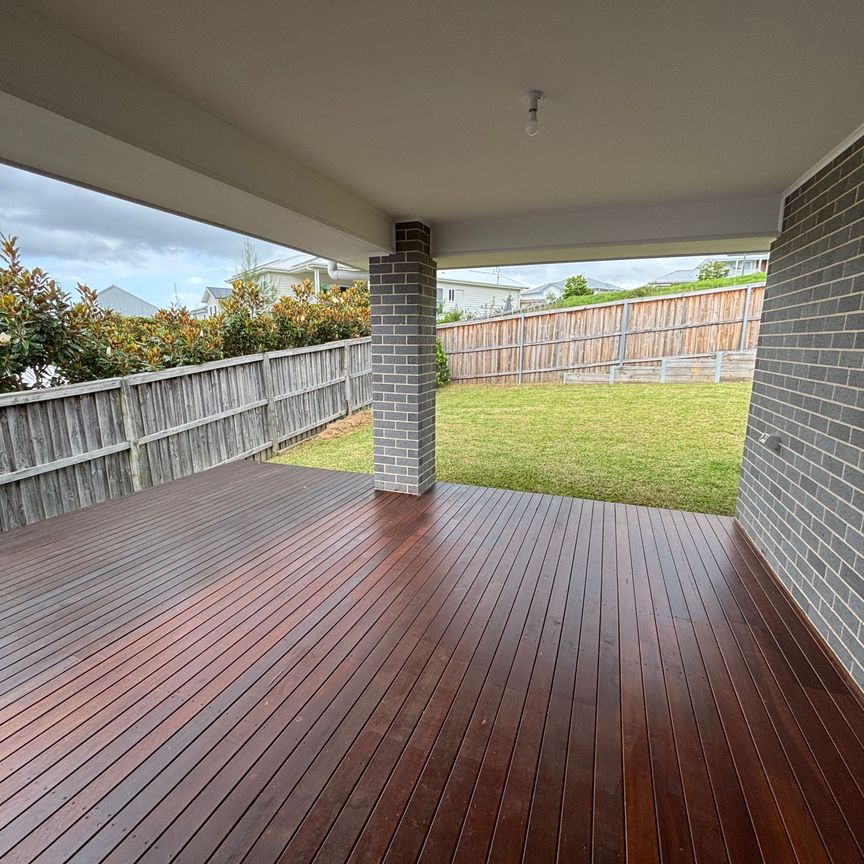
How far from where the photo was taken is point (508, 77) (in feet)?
5.70

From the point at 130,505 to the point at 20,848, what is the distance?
3.20 meters

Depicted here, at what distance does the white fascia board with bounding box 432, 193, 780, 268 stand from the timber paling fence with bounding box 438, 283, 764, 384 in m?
5.31

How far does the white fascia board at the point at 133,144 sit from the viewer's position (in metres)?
1.48

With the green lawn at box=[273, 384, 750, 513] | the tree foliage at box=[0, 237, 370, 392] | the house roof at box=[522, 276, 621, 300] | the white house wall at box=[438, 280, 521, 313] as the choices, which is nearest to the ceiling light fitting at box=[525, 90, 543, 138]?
the green lawn at box=[273, 384, 750, 513]

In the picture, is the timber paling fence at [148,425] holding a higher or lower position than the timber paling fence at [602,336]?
lower

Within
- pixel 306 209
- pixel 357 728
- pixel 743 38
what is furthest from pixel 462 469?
pixel 743 38

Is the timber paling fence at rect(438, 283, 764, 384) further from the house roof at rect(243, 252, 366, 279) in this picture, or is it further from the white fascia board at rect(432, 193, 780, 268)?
the white fascia board at rect(432, 193, 780, 268)

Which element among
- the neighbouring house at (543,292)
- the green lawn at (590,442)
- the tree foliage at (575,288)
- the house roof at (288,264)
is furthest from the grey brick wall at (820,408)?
the neighbouring house at (543,292)

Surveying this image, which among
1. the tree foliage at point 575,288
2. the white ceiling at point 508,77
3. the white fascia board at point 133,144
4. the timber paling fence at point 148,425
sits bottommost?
the timber paling fence at point 148,425

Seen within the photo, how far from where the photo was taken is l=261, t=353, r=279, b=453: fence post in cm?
630

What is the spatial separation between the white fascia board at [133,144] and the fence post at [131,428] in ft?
8.09

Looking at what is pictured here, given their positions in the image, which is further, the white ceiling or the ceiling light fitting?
the ceiling light fitting

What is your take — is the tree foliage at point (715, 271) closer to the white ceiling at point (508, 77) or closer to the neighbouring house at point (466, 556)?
the neighbouring house at point (466, 556)

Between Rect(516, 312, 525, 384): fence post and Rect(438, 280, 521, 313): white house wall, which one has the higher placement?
Rect(438, 280, 521, 313): white house wall
